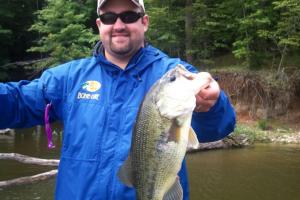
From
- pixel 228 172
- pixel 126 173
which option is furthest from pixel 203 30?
pixel 126 173

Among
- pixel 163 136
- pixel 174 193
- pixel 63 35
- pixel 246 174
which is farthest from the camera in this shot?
pixel 63 35

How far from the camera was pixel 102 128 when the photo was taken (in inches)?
115

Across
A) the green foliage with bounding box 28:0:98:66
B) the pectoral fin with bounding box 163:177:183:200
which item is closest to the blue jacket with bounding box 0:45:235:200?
the pectoral fin with bounding box 163:177:183:200

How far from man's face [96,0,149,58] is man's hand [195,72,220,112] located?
643 mm

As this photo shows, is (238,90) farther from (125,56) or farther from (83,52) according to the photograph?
(125,56)

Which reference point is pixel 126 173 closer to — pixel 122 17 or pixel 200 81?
pixel 200 81

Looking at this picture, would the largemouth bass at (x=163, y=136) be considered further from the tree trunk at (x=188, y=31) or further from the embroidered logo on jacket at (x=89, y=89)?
the tree trunk at (x=188, y=31)

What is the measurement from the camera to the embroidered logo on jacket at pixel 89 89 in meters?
3.02

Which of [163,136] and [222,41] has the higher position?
[163,136]

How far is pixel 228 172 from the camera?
1405cm

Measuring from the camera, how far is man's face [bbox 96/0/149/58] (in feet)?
9.93

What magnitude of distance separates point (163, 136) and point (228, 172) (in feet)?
39.2

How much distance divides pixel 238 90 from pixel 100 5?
21.5 meters

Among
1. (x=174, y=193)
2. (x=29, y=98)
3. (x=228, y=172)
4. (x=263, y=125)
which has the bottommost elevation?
(x=263, y=125)
